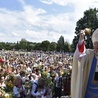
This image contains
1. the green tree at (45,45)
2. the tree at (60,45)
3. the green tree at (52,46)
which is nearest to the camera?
the tree at (60,45)

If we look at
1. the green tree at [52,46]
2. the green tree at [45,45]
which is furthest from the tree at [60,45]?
the green tree at [45,45]

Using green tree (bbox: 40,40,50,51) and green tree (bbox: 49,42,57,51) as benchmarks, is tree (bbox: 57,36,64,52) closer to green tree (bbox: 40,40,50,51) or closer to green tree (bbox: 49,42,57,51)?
green tree (bbox: 49,42,57,51)

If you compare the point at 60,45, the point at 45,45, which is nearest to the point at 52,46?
the point at 45,45

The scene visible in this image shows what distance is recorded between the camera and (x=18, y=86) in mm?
9648

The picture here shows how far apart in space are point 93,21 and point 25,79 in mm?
70489

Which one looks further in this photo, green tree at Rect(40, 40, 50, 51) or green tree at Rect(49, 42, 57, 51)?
green tree at Rect(49, 42, 57, 51)

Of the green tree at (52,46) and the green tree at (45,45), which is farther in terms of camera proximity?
the green tree at (52,46)

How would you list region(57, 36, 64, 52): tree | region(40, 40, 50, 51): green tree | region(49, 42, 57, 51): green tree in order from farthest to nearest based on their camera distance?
region(49, 42, 57, 51): green tree
region(40, 40, 50, 51): green tree
region(57, 36, 64, 52): tree

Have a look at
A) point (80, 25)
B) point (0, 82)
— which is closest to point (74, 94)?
point (0, 82)

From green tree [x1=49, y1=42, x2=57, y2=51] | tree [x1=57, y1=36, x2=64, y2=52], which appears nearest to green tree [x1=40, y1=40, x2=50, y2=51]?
green tree [x1=49, y1=42, x2=57, y2=51]

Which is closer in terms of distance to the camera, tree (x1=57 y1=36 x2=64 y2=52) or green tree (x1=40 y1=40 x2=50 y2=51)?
tree (x1=57 y1=36 x2=64 y2=52)

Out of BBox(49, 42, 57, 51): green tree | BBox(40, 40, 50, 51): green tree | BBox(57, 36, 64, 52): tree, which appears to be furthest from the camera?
BBox(49, 42, 57, 51): green tree

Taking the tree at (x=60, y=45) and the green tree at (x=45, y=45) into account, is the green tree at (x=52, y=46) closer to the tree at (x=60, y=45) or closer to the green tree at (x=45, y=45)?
the green tree at (x=45, y=45)

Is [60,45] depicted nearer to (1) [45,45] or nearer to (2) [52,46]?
(2) [52,46]
